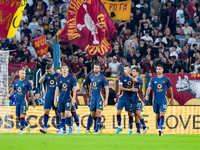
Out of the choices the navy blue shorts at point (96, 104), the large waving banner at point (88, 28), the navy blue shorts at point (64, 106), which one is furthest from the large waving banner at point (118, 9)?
the navy blue shorts at point (64, 106)

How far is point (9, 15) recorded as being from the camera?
19.5 metres

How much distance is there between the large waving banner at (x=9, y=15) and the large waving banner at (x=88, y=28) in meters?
2.18

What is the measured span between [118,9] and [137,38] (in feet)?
5.15

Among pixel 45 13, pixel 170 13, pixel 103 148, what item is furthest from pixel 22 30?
pixel 103 148

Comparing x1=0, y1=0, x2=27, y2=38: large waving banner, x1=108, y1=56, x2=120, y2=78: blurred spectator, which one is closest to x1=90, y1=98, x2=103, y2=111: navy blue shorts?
x1=0, y1=0, x2=27, y2=38: large waving banner

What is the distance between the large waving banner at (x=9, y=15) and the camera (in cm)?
1942

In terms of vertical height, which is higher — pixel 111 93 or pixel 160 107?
pixel 111 93

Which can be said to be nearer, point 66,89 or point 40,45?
point 66,89

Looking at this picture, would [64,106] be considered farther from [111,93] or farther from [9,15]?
[9,15]

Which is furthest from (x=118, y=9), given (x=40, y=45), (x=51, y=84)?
(x=51, y=84)

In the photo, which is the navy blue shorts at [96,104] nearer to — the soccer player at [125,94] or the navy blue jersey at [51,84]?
the soccer player at [125,94]

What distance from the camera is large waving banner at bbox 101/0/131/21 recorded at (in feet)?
82.6

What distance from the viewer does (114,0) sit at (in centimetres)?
2666

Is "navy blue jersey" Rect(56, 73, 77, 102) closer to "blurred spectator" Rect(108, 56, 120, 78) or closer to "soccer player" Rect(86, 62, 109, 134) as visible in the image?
"soccer player" Rect(86, 62, 109, 134)
